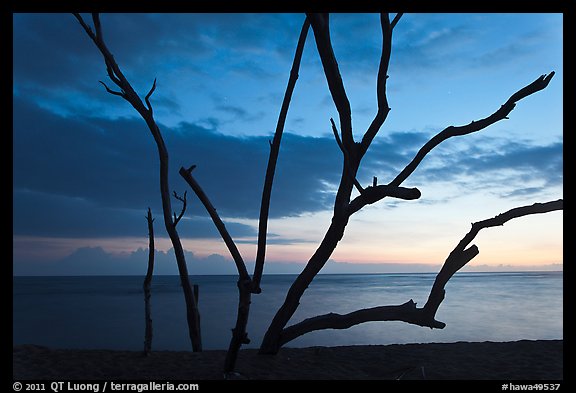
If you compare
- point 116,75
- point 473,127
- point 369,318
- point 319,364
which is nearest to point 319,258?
point 369,318

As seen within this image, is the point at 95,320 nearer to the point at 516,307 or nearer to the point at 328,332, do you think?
the point at 328,332

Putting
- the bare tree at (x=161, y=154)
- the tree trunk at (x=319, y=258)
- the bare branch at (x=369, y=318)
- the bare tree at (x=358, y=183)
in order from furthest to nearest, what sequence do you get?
the bare tree at (x=161, y=154), the tree trunk at (x=319, y=258), the bare branch at (x=369, y=318), the bare tree at (x=358, y=183)

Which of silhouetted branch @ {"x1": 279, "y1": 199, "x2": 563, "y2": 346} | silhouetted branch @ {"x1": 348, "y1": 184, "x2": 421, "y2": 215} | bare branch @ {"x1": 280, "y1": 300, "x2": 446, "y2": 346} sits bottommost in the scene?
bare branch @ {"x1": 280, "y1": 300, "x2": 446, "y2": 346}

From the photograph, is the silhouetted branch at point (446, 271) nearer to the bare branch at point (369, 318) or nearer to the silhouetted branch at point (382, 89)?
the bare branch at point (369, 318)

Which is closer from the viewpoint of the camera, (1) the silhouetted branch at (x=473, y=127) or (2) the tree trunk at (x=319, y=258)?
(1) the silhouetted branch at (x=473, y=127)

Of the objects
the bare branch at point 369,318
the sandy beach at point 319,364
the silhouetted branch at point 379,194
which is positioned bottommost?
the sandy beach at point 319,364

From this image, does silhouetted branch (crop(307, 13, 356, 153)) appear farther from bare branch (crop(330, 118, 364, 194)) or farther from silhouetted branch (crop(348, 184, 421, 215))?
bare branch (crop(330, 118, 364, 194))

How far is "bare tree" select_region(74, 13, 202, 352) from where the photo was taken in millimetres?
8344

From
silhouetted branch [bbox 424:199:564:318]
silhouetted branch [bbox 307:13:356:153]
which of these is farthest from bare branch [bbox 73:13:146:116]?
silhouetted branch [bbox 424:199:564:318]

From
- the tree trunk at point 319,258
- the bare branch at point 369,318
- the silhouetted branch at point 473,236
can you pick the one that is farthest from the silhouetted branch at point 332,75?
the bare branch at point 369,318

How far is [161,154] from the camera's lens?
861cm

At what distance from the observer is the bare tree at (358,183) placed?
5875mm

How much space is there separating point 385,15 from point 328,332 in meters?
13.3

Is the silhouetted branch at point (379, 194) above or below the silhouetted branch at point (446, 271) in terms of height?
above
